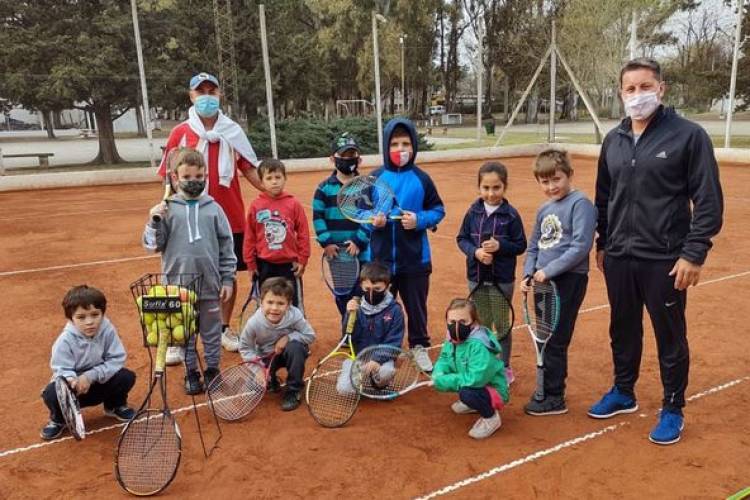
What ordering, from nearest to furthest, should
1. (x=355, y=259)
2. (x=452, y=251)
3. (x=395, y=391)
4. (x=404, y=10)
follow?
(x=395, y=391) < (x=355, y=259) < (x=452, y=251) < (x=404, y=10)

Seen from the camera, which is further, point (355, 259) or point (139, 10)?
point (139, 10)

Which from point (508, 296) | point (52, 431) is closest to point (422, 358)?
point (508, 296)

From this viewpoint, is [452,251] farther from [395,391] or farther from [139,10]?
[139,10]

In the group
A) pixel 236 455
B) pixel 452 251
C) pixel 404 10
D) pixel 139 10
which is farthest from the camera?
pixel 404 10

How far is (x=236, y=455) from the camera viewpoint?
402cm

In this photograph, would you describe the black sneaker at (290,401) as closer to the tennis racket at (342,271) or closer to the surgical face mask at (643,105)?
the tennis racket at (342,271)

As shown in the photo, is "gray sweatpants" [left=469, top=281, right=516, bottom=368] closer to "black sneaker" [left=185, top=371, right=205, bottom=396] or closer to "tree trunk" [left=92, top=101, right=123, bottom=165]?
"black sneaker" [left=185, top=371, right=205, bottom=396]

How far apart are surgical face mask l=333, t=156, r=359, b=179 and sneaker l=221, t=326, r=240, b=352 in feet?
5.91

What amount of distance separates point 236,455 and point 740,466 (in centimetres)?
301

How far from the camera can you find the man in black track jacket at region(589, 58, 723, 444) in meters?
3.54

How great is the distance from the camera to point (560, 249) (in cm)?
418

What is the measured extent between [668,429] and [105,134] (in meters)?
24.3

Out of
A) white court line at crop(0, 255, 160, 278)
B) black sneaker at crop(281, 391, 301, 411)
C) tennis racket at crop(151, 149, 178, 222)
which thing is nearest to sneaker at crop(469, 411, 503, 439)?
black sneaker at crop(281, 391, 301, 411)

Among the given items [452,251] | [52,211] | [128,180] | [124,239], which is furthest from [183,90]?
[452,251]
